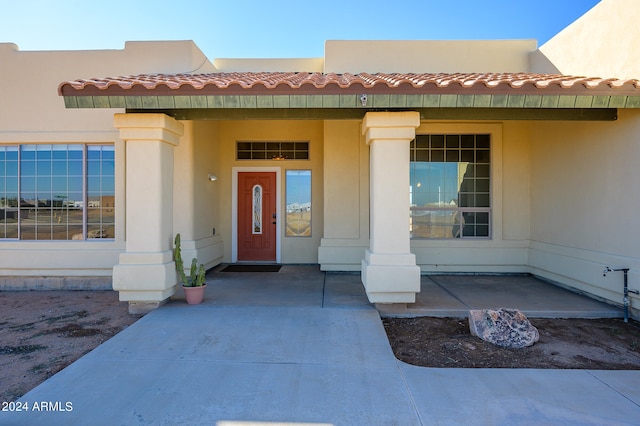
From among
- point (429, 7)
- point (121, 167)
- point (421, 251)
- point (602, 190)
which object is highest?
point (429, 7)

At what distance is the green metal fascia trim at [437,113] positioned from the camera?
5738mm

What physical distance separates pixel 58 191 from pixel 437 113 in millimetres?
7469

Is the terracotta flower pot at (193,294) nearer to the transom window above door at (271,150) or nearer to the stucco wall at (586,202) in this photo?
the transom window above door at (271,150)

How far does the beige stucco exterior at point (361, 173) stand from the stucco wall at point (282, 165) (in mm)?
27

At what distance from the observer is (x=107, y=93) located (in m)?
5.20

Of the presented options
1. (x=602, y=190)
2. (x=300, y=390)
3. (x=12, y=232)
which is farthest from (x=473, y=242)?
(x=12, y=232)

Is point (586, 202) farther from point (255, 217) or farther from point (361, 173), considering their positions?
point (255, 217)

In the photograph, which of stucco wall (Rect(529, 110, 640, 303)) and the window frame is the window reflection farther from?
stucco wall (Rect(529, 110, 640, 303))

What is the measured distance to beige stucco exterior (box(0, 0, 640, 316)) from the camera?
5.61 metres

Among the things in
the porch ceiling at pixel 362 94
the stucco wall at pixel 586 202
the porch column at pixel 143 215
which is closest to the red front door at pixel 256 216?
the porch column at pixel 143 215

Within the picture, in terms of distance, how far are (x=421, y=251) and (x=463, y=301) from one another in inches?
91.8

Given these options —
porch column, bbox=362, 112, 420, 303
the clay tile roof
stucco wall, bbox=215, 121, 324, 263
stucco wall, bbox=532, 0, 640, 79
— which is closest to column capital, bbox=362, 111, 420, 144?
porch column, bbox=362, 112, 420, 303

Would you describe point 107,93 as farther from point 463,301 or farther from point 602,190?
point 602,190

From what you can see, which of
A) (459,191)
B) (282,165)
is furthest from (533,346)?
(282,165)
